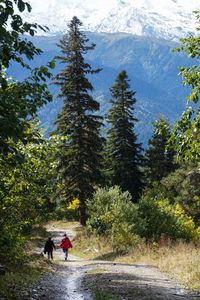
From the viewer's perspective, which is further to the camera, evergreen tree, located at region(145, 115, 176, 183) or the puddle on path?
evergreen tree, located at region(145, 115, 176, 183)

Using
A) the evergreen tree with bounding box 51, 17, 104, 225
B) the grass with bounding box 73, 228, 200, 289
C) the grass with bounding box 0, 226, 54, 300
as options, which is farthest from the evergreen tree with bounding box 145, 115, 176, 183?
the grass with bounding box 0, 226, 54, 300

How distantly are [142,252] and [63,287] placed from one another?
8.27m

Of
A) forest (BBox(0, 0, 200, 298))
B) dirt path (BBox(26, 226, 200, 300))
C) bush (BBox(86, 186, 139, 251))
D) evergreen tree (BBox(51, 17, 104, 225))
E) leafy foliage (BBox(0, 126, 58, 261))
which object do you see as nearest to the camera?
forest (BBox(0, 0, 200, 298))

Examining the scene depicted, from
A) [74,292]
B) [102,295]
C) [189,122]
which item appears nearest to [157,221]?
[74,292]

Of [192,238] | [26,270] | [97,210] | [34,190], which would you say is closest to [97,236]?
[97,210]

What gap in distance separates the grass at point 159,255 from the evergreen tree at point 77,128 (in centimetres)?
487

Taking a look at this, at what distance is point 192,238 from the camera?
2623 centimetres

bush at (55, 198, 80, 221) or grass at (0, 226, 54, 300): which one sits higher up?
bush at (55, 198, 80, 221)

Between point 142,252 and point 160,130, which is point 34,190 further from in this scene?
point 142,252

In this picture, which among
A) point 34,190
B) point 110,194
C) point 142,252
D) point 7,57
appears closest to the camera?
point 7,57

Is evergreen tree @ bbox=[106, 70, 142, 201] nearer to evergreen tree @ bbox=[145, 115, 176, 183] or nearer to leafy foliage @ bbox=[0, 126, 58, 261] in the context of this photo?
evergreen tree @ bbox=[145, 115, 176, 183]

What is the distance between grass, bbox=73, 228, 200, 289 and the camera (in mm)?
11859

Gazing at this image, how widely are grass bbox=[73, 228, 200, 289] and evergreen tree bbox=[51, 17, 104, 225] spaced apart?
4.87 m

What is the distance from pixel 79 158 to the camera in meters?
29.4
